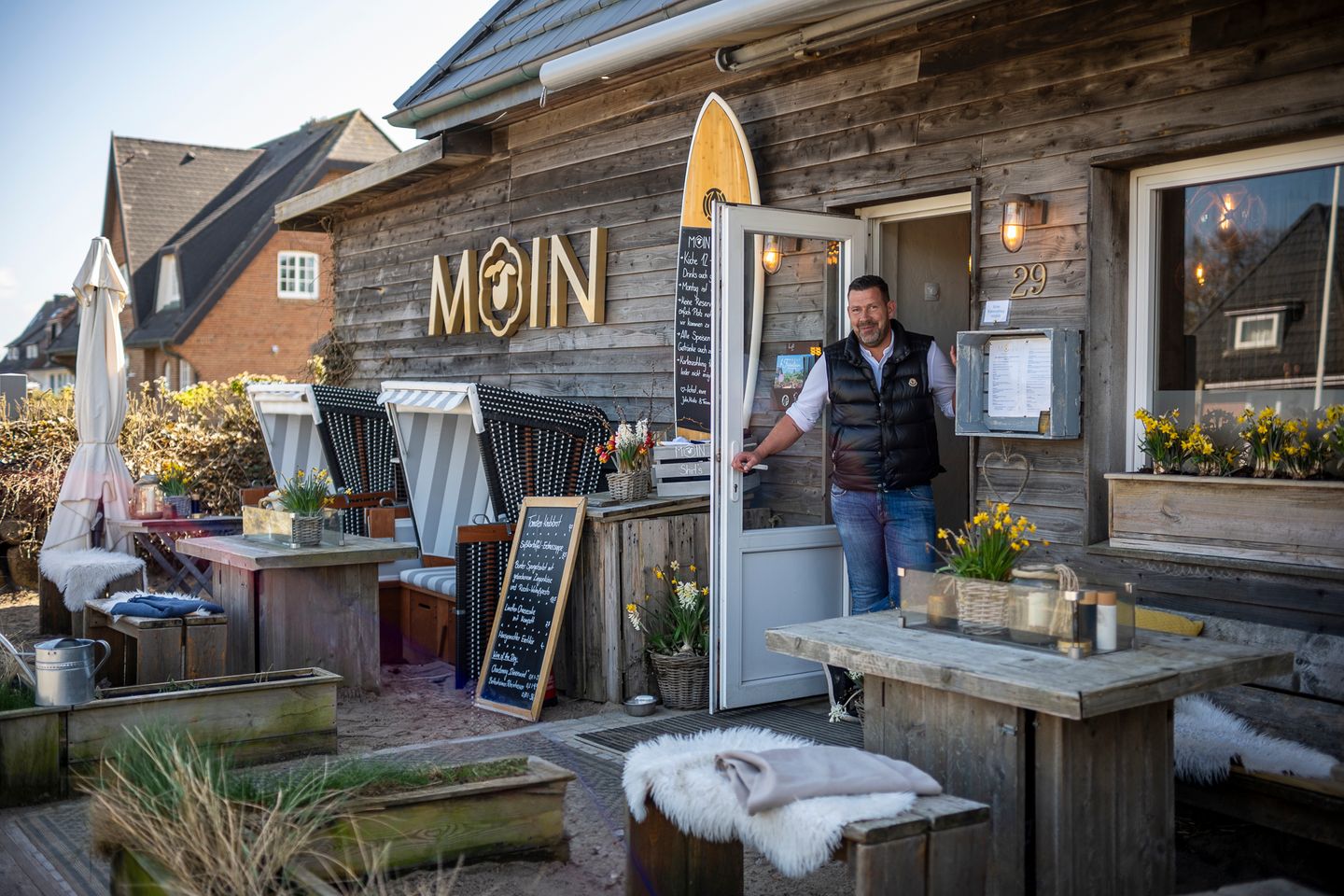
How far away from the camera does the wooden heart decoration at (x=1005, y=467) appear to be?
210 inches

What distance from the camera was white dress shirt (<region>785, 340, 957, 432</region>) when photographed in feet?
18.4

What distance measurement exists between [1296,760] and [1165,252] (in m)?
2.05

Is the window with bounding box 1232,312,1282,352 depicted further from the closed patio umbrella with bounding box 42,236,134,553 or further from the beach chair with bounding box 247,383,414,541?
the closed patio umbrella with bounding box 42,236,134,553

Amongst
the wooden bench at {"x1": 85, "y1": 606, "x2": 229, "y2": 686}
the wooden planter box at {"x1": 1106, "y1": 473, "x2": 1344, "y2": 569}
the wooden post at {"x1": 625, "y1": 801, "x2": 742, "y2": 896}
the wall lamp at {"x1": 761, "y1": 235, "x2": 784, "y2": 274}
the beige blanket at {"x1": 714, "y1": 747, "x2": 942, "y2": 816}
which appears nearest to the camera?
the beige blanket at {"x1": 714, "y1": 747, "x2": 942, "y2": 816}

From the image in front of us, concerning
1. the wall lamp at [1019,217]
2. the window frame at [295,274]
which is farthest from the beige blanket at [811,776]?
the window frame at [295,274]

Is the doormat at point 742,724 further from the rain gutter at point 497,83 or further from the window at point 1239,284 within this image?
the rain gutter at point 497,83

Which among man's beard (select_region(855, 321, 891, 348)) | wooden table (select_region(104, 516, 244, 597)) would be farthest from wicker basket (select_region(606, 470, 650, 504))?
wooden table (select_region(104, 516, 244, 597))

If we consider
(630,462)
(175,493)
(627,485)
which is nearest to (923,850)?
(627,485)

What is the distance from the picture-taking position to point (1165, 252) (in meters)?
5.03

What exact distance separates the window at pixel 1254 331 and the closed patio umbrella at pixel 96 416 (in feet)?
23.0

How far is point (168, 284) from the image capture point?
1118 inches

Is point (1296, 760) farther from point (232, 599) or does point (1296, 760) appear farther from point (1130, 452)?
point (232, 599)

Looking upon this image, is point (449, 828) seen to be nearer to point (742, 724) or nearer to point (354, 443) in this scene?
point (742, 724)

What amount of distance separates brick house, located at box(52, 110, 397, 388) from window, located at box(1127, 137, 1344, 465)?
71.5 ft
